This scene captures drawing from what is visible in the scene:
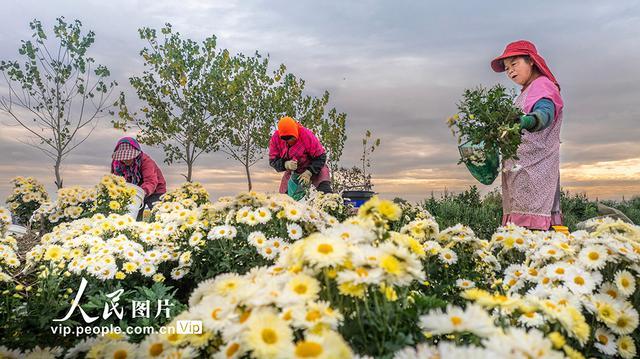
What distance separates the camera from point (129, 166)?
8.56 meters

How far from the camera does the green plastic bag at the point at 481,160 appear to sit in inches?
171

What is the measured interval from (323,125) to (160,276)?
13035mm

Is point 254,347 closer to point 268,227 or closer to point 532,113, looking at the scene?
point 268,227

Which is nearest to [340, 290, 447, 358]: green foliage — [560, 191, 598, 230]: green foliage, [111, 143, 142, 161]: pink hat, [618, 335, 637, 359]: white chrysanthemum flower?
[618, 335, 637, 359]: white chrysanthemum flower

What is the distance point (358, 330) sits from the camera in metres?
1.42

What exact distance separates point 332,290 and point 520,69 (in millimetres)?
4021

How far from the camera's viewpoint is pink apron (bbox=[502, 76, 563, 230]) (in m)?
4.40

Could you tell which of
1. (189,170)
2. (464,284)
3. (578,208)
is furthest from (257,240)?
(189,170)

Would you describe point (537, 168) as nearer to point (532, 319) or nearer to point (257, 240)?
point (257, 240)

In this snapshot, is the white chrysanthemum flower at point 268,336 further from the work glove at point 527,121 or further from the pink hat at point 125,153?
the pink hat at point 125,153

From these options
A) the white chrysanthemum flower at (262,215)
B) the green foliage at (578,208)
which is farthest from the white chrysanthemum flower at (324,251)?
the green foliage at (578,208)

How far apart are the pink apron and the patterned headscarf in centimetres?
647

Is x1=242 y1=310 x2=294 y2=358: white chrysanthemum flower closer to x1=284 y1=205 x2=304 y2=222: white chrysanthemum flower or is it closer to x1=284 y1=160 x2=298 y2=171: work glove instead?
x1=284 y1=205 x2=304 y2=222: white chrysanthemum flower

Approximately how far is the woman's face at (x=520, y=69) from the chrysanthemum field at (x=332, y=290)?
2092mm
